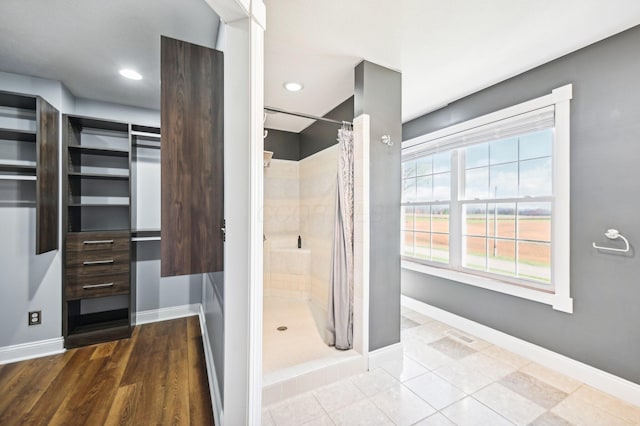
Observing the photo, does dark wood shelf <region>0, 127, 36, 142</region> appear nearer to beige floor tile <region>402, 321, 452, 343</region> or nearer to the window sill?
beige floor tile <region>402, 321, 452, 343</region>

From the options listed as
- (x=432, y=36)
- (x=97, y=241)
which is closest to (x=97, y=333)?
(x=97, y=241)

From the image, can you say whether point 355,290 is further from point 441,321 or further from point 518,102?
point 518,102

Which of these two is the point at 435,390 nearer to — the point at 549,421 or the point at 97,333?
the point at 549,421

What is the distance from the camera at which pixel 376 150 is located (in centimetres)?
216

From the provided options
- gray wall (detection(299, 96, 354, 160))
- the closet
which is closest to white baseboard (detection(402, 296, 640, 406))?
gray wall (detection(299, 96, 354, 160))

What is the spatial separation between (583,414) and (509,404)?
41cm

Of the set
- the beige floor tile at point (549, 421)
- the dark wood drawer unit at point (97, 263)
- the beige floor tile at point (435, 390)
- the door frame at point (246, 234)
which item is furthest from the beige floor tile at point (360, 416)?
the dark wood drawer unit at point (97, 263)

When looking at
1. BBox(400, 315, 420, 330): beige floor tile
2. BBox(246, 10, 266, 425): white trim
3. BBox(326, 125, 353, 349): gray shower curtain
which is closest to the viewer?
BBox(246, 10, 266, 425): white trim

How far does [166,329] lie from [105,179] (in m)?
1.78

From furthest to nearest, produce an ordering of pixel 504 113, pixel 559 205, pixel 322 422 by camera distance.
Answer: pixel 504 113, pixel 559 205, pixel 322 422

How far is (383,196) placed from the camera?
2.20 m

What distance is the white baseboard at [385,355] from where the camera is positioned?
2.10 meters

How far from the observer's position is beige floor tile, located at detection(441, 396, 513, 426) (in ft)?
5.06

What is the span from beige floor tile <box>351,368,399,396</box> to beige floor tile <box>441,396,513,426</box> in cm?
40
